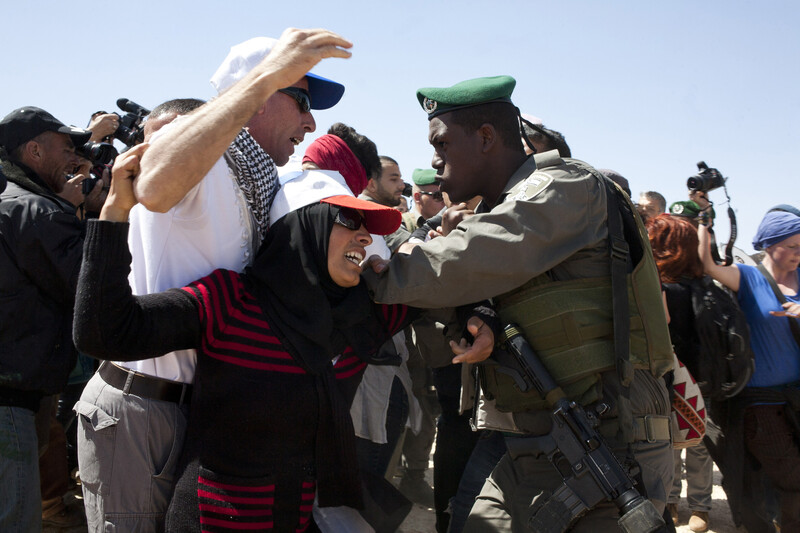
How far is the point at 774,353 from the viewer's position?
4340mm

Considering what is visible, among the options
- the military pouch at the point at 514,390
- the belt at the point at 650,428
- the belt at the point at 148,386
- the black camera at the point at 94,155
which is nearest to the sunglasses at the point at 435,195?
the black camera at the point at 94,155


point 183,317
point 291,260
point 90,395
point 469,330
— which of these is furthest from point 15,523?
point 469,330

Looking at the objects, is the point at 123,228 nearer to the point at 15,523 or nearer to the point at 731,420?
the point at 15,523

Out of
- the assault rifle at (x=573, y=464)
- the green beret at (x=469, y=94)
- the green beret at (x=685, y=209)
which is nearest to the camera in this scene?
the assault rifle at (x=573, y=464)

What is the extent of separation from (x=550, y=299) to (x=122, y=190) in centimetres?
144

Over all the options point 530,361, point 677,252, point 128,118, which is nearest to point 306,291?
point 530,361

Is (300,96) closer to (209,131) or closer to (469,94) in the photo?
(469,94)

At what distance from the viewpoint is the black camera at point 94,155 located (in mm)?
3943

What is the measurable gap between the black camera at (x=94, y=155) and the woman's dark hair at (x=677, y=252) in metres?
3.33

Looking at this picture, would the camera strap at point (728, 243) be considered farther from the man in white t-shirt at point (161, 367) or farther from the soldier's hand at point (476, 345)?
the man in white t-shirt at point (161, 367)

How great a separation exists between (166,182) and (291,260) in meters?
0.47

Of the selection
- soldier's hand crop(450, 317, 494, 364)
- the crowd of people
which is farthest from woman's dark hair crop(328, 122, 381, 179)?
soldier's hand crop(450, 317, 494, 364)

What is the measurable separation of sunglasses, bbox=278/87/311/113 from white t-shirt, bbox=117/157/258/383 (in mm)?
497

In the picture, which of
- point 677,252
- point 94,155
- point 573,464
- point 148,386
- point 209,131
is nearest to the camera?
point 209,131
